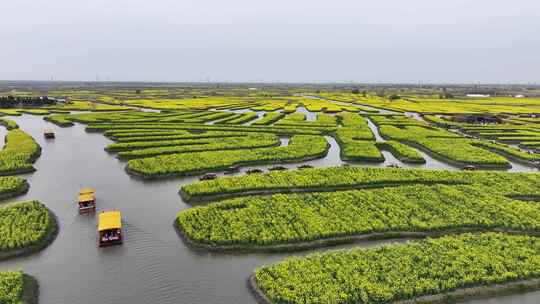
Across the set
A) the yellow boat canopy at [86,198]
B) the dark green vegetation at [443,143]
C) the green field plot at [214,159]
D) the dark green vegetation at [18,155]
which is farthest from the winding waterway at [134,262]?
the dark green vegetation at [443,143]

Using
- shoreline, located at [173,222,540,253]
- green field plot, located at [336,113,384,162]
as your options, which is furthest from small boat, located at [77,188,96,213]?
green field plot, located at [336,113,384,162]

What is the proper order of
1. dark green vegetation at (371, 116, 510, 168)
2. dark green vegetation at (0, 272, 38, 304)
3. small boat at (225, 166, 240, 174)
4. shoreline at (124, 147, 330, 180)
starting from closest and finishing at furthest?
1. dark green vegetation at (0, 272, 38, 304)
2. shoreline at (124, 147, 330, 180)
3. small boat at (225, 166, 240, 174)
4. dark green vegetation at (371, 116, 510, 168)

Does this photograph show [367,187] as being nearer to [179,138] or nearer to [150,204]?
[150,204]

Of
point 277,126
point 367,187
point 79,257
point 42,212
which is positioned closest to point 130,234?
point 79,257

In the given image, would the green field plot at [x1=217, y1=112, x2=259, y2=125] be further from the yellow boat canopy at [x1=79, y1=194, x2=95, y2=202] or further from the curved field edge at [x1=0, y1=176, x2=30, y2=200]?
the yellow boat canopy at [x1=79, y1=194, x2=95, y2=202]

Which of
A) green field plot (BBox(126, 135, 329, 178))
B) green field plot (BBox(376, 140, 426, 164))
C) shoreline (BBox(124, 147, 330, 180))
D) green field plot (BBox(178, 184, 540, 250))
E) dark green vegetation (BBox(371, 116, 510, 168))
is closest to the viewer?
green field plot (BBox(178, 184, 540, 250))
